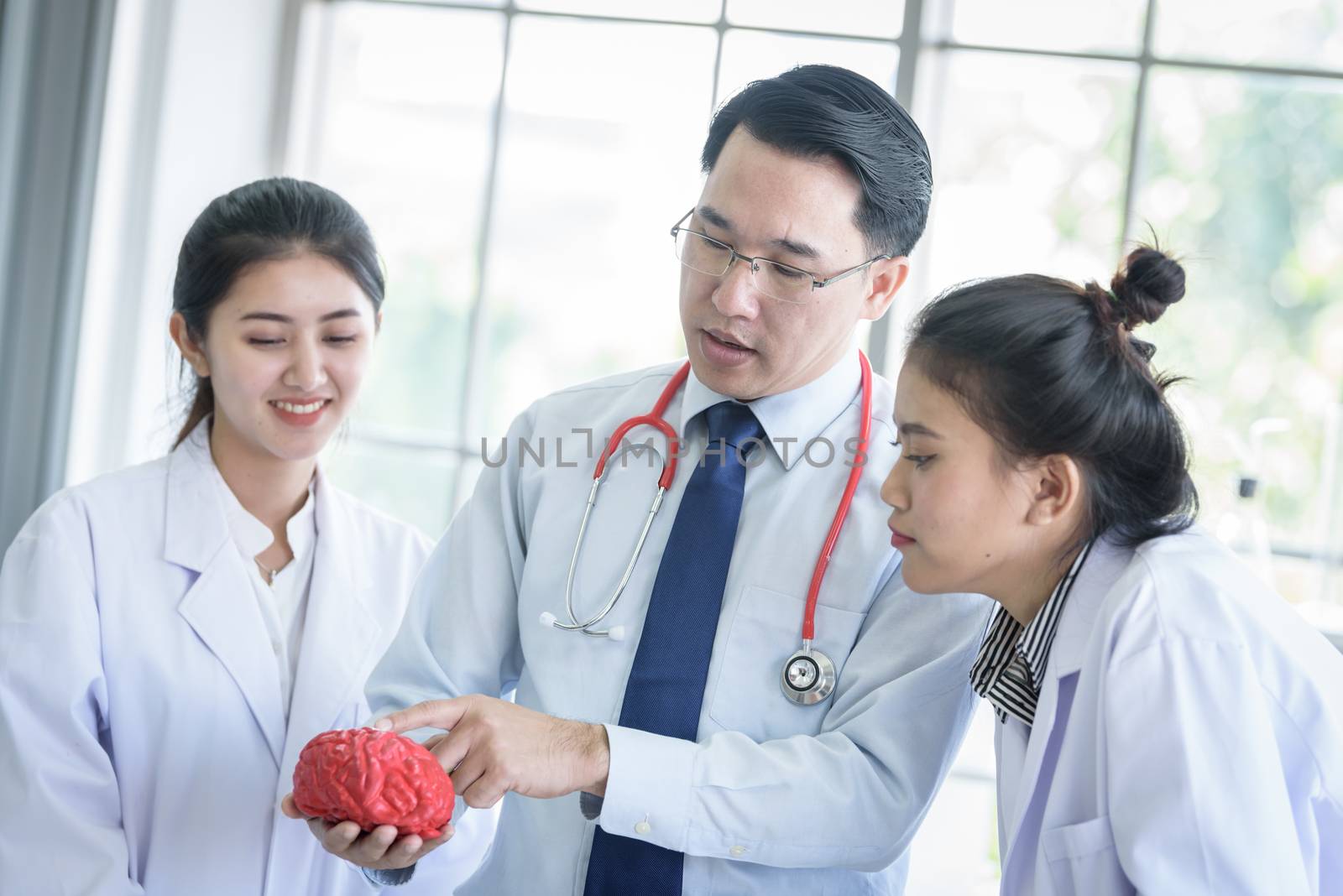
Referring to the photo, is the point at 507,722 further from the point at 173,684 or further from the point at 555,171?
the point at 555,171

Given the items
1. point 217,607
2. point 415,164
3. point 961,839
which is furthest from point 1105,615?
point 415,164

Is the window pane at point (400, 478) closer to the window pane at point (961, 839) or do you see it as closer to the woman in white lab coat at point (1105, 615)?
the window pane at point (961, 839)

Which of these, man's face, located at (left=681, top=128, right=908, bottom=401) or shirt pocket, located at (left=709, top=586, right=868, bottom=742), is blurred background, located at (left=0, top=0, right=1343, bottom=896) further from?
shirt pocket, located at (left=709, top=586, right=868, bottom=742)

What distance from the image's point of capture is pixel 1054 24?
2850mm

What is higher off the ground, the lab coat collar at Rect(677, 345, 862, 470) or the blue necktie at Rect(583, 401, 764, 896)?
the lab coat collar at Rect(677, 345, 862, 470)

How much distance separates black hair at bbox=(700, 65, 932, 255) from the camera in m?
1.73

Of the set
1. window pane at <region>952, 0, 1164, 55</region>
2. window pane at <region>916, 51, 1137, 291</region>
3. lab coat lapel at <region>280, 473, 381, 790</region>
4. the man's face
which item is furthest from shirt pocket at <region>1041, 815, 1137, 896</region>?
window pane at <region>952, 0, 1164, 55</region>

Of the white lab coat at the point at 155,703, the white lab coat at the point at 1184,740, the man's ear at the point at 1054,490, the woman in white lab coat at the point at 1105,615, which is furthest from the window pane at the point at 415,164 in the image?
the white lab coat at the point at 1184,740

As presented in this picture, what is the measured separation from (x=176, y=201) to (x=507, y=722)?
2099 millimetres

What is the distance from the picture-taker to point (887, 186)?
5.86ft

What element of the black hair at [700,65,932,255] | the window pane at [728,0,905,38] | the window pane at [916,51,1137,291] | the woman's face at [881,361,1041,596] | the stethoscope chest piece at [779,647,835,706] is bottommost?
the stethoscope chest piece at [779,647,835,706]

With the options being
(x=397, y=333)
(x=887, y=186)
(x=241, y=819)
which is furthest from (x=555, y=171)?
(x=241, y=819)

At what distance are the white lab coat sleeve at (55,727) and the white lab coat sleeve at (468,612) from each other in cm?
48

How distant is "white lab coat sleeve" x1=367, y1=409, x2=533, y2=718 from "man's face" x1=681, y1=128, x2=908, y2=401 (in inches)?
15.4
